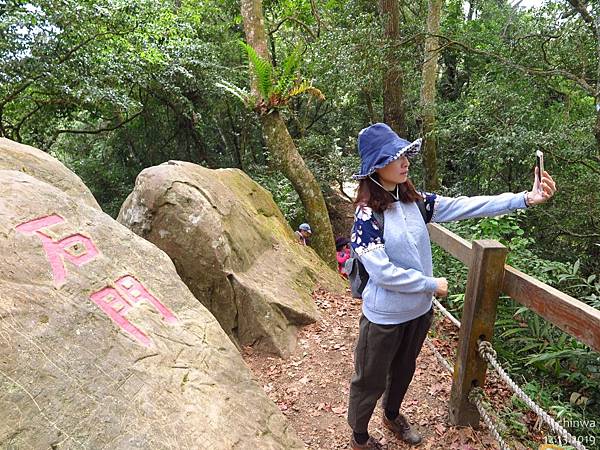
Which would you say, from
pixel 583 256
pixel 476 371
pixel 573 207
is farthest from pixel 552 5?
pixel 476 371

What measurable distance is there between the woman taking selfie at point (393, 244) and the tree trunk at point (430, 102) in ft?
20.4

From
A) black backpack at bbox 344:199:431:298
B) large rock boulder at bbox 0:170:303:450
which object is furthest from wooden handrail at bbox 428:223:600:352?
large rock boulder at bbox 0:170:303:450

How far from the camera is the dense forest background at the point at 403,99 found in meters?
4.84

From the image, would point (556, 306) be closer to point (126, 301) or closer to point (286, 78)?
point (126, 301)

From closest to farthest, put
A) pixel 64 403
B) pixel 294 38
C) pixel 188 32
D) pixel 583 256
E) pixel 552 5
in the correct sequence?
pixel 64 403
pixel 552 5
pixel 583 256
pixel 188 32
pixel 294 38

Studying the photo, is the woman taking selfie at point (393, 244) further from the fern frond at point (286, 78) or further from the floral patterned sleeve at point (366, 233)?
the fern frond at point (286, 78)

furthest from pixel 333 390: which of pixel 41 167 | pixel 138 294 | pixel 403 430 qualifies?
pixel 41 167

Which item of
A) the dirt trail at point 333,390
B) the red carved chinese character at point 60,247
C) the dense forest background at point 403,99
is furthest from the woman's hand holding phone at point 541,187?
the red carved chinese character at point 60,247

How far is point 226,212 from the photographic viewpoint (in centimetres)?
518

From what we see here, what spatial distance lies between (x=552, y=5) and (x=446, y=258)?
15.7ft

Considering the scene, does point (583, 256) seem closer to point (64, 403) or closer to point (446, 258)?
point (446, 258)

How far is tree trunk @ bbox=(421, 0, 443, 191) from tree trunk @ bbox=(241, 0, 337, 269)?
2.77 metres

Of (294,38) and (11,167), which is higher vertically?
(294,38)

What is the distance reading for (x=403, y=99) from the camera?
930 centimetres
